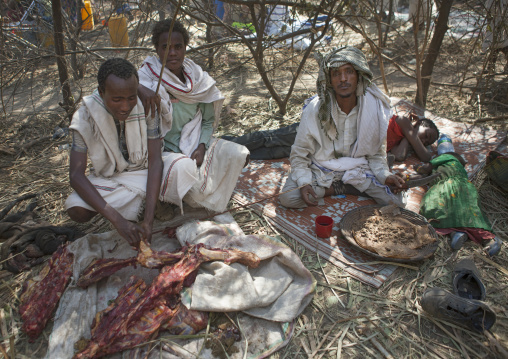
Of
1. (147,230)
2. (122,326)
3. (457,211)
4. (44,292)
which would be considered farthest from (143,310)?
(457,211)

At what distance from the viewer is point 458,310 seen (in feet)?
6.57

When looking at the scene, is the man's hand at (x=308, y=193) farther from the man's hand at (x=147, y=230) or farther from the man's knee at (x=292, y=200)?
the man's hand at (x=147, y=230)

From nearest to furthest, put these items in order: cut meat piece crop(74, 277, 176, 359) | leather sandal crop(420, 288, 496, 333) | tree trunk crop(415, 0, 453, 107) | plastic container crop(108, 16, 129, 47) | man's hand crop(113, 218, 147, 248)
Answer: cut meat piece crop(74, 277, 176, 359)
leather sandal crop(420, 288, 496, 333)
man's hand crop(113, 218, 147, 248)
tree trunk crop(415, 0, 453, 107)
plastic container crop(108, 16, 129, 47)

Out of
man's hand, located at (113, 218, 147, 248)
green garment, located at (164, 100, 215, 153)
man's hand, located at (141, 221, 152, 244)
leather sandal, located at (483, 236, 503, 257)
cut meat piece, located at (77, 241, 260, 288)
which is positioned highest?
green garment, located at (164, 100, 215, 153)

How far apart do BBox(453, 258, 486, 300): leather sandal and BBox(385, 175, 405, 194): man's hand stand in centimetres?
80

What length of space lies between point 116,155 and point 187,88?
2.85 feet

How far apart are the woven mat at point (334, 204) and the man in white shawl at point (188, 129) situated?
45 centimetres

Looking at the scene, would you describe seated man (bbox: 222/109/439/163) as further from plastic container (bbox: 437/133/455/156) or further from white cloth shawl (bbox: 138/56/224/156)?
white cloth shawl (bbox: 138/56/224/156)

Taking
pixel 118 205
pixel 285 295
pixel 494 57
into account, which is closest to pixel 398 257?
pixel 285 295

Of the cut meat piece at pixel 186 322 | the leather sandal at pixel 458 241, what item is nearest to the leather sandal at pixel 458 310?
the leather sandal at pixel 458 241

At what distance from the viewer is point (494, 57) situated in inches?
182

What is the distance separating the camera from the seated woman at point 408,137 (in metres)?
3.84

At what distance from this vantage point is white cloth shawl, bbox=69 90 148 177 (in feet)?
7.97

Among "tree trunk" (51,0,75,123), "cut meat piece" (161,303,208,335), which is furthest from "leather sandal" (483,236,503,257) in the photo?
"tree trunk" (51,0,75,123)
